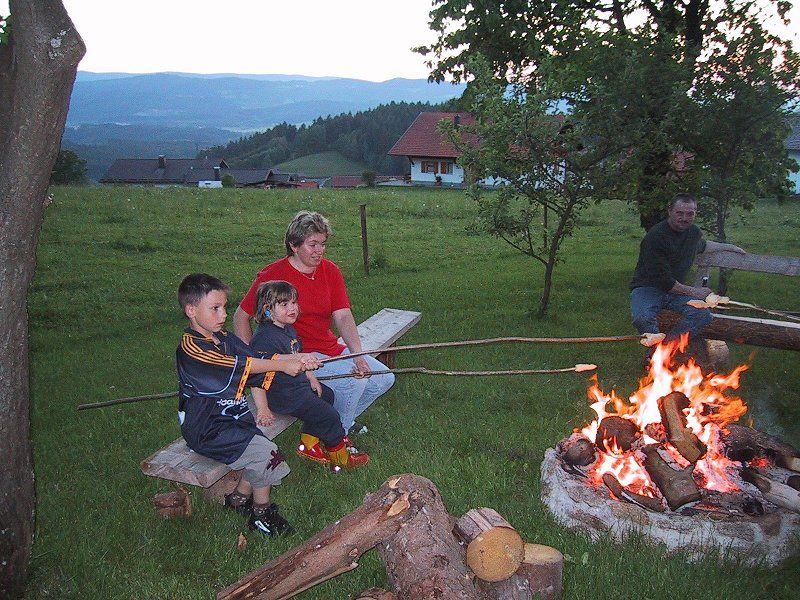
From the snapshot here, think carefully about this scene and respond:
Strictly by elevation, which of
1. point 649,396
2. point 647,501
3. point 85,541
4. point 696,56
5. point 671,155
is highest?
point 696,56

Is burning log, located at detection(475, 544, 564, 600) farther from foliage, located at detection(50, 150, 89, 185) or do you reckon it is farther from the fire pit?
foliage, located at detection(50, 150, 89, 185)

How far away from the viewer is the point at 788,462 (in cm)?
433

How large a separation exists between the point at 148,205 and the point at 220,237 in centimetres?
549

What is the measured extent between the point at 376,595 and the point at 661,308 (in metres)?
4.60

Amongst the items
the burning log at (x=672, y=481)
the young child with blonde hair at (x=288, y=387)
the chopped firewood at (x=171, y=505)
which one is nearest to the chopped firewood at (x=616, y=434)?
the burning log at (x=672, y=481)

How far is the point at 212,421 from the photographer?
13.1ft

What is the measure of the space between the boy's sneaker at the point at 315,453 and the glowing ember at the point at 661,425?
6.71 feet

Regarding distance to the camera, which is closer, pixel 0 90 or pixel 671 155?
pixel 0 90

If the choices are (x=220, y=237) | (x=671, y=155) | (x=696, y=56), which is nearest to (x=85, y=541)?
(x=671, y=155)

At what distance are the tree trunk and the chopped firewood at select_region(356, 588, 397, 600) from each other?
189 cm

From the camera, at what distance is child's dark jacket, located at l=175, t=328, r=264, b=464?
3.88m

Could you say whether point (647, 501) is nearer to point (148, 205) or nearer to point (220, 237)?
point (220, 237)

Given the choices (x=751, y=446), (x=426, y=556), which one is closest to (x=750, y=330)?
(x=751, y=446)

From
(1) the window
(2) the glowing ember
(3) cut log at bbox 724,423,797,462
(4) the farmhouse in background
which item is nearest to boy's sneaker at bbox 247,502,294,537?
(2) the glowing ember
